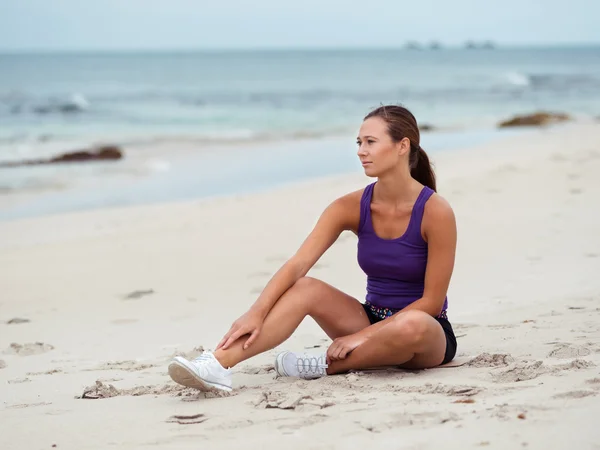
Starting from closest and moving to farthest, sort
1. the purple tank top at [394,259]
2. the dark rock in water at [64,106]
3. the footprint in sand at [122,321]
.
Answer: the purple tank top at [394,259] → the footprint in sand at [122,321] → the dark rock in water at [64,106]

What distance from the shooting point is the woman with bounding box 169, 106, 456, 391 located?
142 inches

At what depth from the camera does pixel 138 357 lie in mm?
4652

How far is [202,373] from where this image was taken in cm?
344

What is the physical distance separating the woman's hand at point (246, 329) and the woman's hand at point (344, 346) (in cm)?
35

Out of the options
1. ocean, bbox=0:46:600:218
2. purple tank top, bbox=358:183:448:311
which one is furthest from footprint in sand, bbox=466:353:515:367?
ocean, bbox=0:46:600:218

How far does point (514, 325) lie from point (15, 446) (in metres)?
2.67

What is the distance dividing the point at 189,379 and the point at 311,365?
1.98 feet

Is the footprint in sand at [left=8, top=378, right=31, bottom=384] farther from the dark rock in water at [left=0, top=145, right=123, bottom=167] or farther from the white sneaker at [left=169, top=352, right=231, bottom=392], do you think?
the dark rock in water at [left=0, top=145, right=123, bottom=167]

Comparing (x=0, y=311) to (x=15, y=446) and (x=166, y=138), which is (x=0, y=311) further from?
(x=166, y=138)

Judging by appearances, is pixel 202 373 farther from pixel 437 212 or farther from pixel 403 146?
pixel 403 146

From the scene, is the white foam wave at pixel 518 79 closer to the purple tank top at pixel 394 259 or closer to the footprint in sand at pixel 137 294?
the footprint in sand at pixel 137 294

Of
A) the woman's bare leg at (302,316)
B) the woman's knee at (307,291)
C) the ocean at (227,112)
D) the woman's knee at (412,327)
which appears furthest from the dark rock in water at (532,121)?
the woman's knee at (412,327)

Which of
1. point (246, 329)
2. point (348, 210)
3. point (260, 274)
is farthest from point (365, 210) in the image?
point (260, 274)

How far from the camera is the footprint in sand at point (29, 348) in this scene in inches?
→ 191
